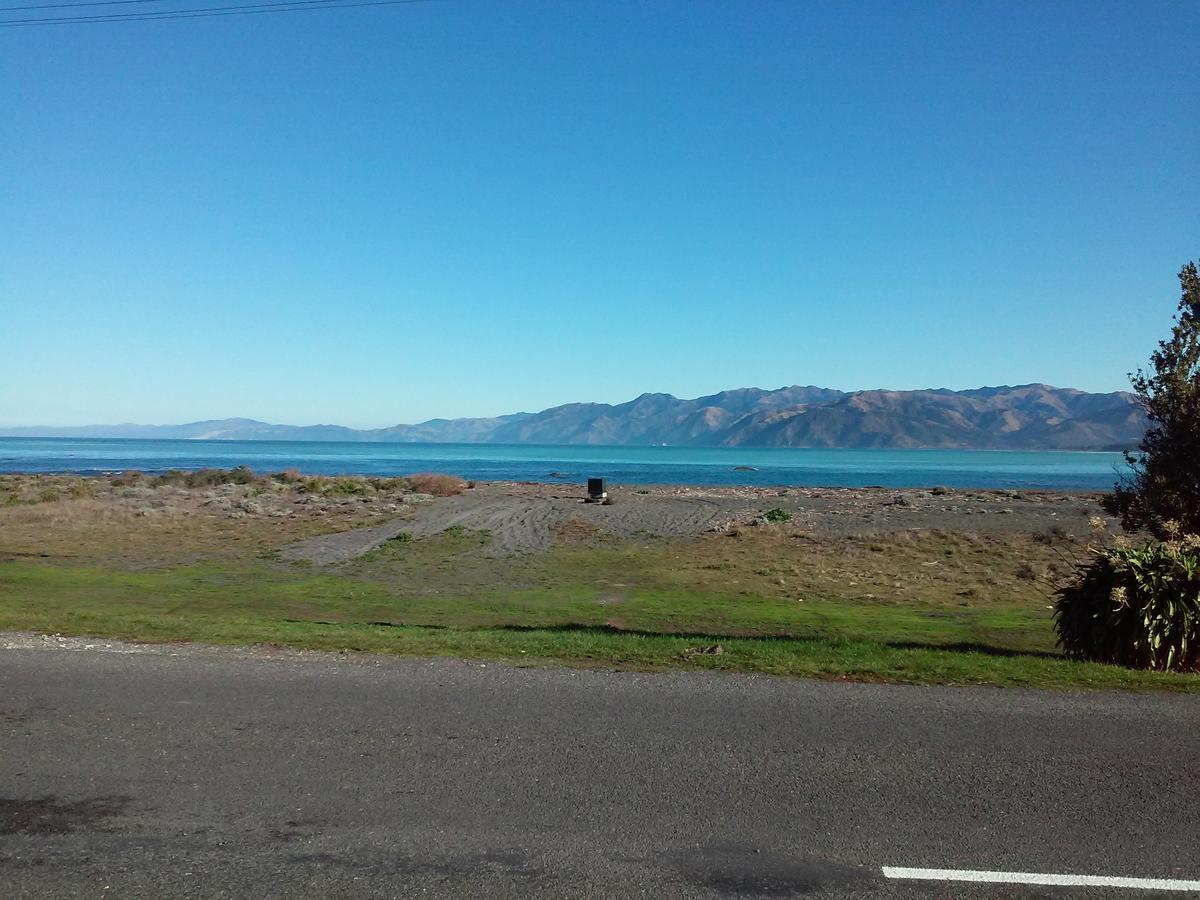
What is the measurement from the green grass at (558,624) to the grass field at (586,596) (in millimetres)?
50

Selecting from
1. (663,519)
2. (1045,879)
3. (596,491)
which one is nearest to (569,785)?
(1045,879)

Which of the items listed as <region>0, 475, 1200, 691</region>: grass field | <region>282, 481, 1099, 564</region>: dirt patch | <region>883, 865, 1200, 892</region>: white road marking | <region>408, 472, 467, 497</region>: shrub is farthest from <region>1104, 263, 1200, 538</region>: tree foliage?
<region>408, 472, 467, 497</region>: shrub

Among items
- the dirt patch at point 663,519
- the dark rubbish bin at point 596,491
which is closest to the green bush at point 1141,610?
the dirt patch at point 663,519

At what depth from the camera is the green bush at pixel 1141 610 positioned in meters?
10.3

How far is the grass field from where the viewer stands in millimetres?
10633

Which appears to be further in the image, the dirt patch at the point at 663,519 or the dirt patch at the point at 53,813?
the dirt patch at the point at 663,519

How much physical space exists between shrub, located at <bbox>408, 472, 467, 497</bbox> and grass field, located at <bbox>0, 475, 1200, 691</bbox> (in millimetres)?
22122

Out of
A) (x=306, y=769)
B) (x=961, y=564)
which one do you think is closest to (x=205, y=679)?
(x=306, y=769)

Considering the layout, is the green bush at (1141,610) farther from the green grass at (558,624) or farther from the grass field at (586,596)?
the grass field at (586,596)

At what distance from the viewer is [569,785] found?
6023mm

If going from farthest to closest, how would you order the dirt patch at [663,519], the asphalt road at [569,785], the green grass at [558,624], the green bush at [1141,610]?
the dirt patch at [663,519] → the green bush at [1141,610] → the green grass at [558,624] → the asphalt road at [569,785]

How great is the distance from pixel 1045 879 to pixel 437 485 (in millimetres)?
59965

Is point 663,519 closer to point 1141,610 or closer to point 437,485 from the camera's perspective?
point 437,485

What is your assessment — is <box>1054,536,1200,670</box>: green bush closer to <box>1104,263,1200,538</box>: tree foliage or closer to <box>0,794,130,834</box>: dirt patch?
<box>1104,263,1200,538</box>: tree foliage
